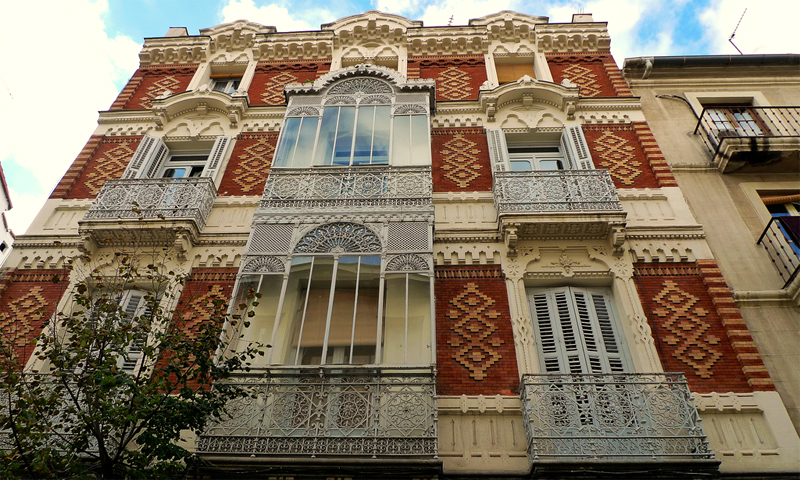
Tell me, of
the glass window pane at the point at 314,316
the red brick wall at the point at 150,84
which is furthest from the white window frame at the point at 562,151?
the red brick wall at the point at 150,84

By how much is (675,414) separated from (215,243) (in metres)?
8.04

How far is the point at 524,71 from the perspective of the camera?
1524 cm

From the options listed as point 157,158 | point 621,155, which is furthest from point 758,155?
point 157,158

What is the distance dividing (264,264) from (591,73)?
1009cm

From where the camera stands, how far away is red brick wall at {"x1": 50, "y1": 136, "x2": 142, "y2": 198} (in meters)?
11.9

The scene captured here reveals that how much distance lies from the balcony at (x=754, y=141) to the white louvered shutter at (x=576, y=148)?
2.81 m

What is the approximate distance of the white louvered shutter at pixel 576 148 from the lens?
1162cm

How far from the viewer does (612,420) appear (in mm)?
7355

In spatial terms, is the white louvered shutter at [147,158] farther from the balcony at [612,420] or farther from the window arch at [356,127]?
the balcony at [612,420]

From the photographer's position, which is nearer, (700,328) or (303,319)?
(303,319)

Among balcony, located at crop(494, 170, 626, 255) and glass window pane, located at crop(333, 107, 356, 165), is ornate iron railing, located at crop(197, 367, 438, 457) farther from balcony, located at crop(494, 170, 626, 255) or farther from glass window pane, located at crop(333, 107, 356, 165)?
glass window pane, located at crop(333, 107, 356, 165)

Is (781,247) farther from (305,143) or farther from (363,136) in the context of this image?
(305,143)

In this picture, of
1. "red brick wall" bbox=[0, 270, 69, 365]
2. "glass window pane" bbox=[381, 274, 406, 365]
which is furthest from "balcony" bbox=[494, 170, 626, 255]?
"red brick wall" bbox=[0, 270, 69, 365]

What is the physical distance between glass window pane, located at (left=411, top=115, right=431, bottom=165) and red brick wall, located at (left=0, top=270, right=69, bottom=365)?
257 inches
